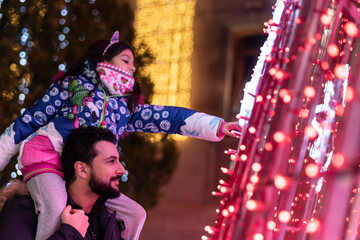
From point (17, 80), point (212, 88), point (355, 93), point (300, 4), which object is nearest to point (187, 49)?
point (212, 88)

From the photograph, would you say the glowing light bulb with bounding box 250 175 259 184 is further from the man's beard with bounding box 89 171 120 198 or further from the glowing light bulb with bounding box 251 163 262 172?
the man's beard with bounding box 89 171 120 198

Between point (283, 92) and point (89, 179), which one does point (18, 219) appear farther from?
point (283, 92)

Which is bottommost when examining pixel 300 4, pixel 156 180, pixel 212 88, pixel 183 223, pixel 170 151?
pixel 183 223

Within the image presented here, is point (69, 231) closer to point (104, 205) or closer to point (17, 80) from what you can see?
point (104, 205)

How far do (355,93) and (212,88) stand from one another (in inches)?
219

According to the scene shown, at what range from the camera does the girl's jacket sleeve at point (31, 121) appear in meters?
1.62

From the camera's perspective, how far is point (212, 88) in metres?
6.21

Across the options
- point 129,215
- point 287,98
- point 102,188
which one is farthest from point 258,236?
point 129,215

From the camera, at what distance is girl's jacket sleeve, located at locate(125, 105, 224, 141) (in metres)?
1.71

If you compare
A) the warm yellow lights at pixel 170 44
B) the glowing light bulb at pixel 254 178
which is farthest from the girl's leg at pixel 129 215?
the warm yellow lights at pixel 170 44

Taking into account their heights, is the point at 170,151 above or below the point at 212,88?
below

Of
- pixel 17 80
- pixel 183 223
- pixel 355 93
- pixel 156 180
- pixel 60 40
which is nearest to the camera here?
pixel 355 93

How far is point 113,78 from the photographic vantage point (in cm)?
168

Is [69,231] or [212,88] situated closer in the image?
[69,231]
